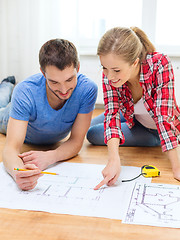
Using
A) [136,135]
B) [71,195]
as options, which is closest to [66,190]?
[71,195]

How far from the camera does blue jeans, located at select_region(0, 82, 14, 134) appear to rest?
1.78 meters

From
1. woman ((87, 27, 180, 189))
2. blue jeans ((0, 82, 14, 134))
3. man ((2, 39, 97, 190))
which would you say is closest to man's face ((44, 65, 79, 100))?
man ((2, 39, 97, 190))

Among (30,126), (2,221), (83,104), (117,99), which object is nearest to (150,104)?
(117,99)

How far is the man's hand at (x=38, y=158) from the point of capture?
1.21 m

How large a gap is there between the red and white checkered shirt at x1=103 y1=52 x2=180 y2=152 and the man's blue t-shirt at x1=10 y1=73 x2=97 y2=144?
95mm

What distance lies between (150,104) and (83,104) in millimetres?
286

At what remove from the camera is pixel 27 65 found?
9.09 ft

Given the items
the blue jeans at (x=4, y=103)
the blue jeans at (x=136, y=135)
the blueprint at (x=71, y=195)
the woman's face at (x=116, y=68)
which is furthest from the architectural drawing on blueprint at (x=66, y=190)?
the blue jeans at (x=4, y=103)

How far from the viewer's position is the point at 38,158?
125 cm

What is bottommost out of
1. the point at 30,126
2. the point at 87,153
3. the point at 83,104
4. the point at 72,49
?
the point at 87,153

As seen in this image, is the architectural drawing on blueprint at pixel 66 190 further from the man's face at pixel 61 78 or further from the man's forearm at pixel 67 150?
the man's face at pixel 61 78

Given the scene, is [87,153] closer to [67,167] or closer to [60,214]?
[67,167]

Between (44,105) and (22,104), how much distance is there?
0.31ft

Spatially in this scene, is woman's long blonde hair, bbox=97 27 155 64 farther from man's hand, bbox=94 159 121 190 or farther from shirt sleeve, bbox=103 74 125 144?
man's hand, bbox=94 159 121 190
